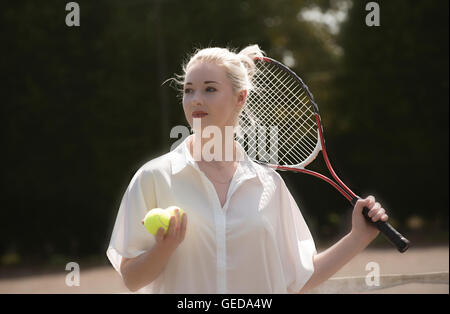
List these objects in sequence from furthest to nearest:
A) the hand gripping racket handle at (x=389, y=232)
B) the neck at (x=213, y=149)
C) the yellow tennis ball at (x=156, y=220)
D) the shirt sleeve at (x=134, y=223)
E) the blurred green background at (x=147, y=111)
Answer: the blurred green background at (x=147, y=111) < the hand gripping racket handle at (x=389, y=232) < the neck at (x=213, y=149) < the shirt sleeve at (x=134, y=223) < the yellow tennis ball at (x=156, y=220)

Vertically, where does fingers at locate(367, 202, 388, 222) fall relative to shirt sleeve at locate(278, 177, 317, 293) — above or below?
above

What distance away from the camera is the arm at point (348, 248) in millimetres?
2734

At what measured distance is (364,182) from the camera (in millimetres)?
13094

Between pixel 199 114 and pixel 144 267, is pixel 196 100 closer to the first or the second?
pixel 199 114

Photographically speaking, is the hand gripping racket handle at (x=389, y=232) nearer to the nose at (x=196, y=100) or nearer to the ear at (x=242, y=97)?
the ear at (x=242, y=97)

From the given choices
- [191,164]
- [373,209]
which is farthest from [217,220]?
[373,209]

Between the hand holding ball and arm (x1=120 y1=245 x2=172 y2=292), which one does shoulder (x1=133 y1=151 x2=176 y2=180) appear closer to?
the hand holding ball

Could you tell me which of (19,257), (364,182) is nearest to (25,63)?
(19,257)

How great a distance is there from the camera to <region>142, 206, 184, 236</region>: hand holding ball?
2.22 metres

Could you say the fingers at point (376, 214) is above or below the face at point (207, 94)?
below

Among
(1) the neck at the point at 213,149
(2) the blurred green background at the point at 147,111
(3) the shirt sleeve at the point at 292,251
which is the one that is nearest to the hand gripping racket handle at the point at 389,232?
(3) the shirt sleeve at the point at 292,251

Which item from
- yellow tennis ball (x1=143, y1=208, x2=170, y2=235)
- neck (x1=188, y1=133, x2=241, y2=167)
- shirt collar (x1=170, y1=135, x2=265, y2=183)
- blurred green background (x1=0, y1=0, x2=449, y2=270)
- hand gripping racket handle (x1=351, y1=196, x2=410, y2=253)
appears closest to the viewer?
yellow tennis ball (x1=143, y1=208, x2=170, y2=235)

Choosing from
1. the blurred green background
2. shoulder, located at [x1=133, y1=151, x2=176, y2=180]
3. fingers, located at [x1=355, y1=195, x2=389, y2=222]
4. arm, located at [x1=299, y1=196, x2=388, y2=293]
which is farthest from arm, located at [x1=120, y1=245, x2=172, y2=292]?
the blurred green background

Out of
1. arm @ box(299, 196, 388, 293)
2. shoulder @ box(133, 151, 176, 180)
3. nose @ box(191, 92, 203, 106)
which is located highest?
nose @ box(191, 92, 203, 106)
